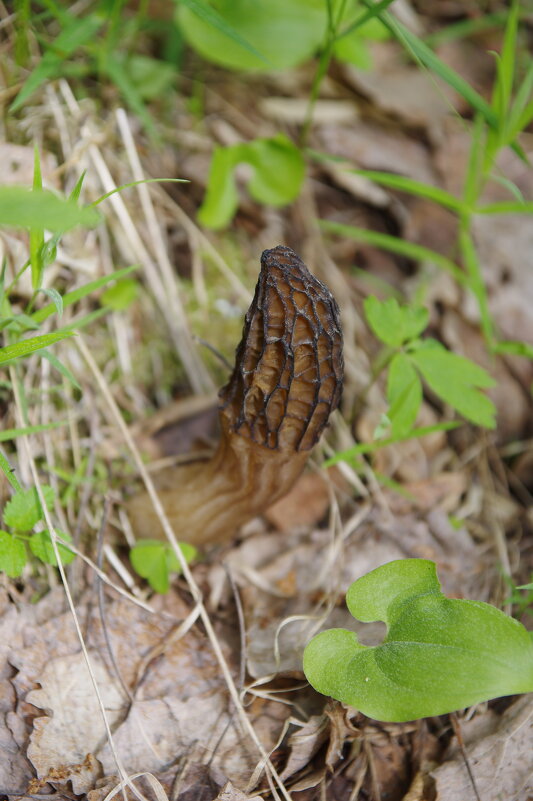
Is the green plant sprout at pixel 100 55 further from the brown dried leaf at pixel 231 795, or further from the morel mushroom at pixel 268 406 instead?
the brown dried leaf at pixel 231 795

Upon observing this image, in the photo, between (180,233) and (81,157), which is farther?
(180,233)

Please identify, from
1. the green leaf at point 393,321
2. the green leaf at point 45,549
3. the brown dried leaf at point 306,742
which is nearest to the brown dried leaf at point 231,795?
the brown dried leaf at point 306,742

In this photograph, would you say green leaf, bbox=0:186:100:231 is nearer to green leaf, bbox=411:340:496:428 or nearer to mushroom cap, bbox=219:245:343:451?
mushroom cap, bbox=219:245:343:451

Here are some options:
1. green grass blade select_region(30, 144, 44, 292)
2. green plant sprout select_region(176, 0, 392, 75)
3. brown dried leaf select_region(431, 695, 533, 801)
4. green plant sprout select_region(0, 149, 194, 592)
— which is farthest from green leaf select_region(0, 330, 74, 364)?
green plant sprout select_region(176, 0, 392, 75)

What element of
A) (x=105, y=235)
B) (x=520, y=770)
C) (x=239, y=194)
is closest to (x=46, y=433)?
(x=105, y=235)

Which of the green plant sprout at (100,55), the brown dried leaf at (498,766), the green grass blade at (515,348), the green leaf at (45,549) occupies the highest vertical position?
the green plant sprout at (100,55)

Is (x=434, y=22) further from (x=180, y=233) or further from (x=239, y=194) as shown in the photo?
(x=180, y=233)

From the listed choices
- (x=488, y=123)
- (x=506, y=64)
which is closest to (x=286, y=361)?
(x=488, y=123)
